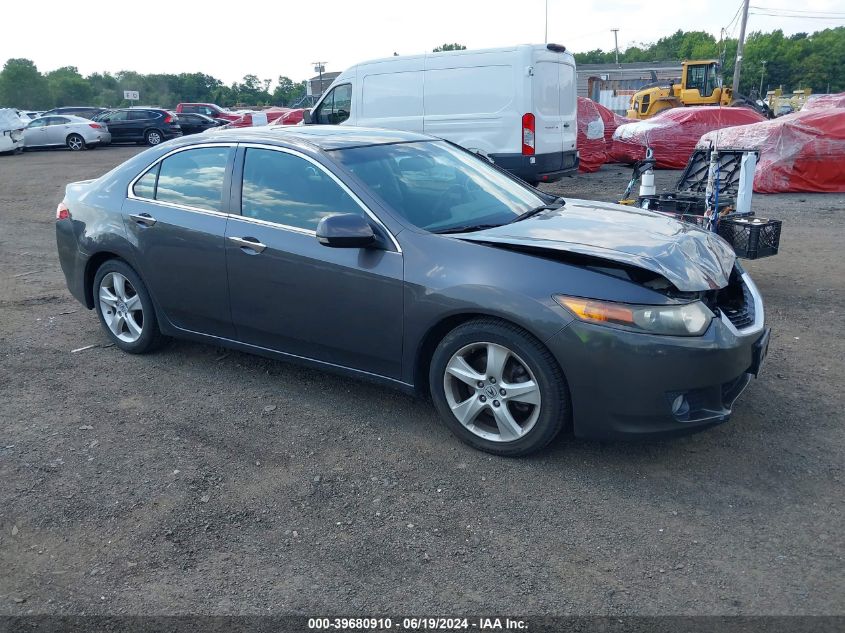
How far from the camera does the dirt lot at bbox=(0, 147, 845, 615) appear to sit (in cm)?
284

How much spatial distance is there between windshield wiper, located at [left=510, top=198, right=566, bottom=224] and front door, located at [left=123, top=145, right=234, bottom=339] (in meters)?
1.79

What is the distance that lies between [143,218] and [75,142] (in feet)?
85.7

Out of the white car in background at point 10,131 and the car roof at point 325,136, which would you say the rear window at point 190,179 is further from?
the white car in background at point 10,131

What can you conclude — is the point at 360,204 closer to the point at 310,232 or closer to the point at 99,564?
the point at 310,232

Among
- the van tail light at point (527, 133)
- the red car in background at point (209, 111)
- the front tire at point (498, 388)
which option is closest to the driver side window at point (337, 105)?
the van tail light at point (527, 133)

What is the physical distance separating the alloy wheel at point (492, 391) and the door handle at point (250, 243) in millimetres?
1361

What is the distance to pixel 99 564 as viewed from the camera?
3068mm

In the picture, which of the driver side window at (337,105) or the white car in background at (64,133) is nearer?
the driver side window at (337,105)

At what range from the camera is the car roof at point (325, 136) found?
4539 mm

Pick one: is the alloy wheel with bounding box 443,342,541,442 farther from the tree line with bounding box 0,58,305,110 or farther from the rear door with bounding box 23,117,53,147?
the tree line with bounding box 0,58,305,110

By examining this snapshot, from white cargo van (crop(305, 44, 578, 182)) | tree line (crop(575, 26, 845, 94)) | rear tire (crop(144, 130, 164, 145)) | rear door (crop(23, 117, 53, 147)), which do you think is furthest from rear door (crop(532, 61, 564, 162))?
tree line (crop(575, 26, 845, 94))

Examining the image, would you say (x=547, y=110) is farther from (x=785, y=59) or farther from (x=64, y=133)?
(x=785, y=59)

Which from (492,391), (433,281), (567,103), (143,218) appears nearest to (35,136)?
(567,103)

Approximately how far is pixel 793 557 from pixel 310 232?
9.31 feet
